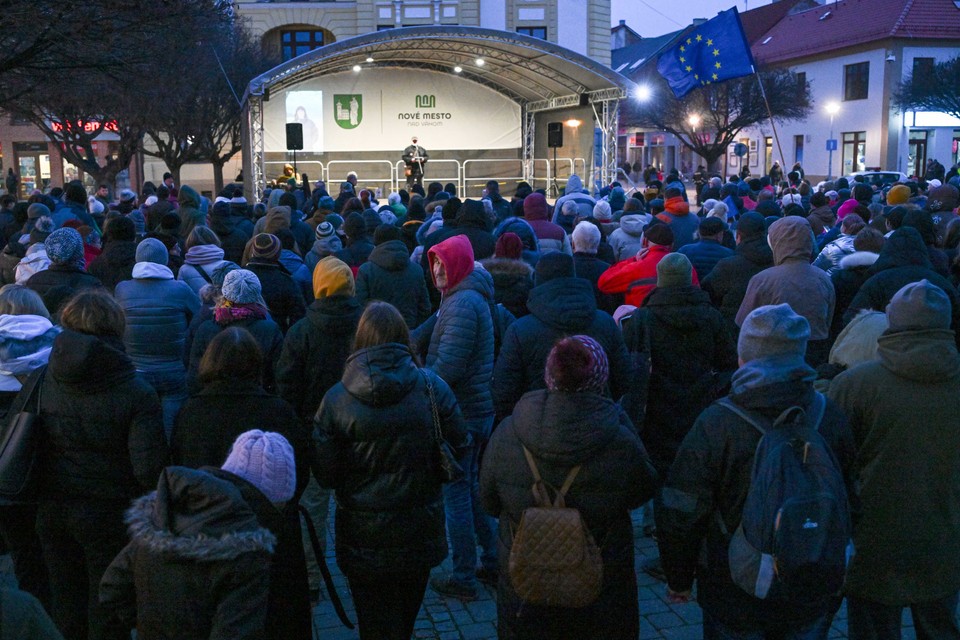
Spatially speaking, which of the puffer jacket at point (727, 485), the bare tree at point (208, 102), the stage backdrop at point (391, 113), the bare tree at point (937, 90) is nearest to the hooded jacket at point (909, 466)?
→ the puffer jacket at point (727, 485)

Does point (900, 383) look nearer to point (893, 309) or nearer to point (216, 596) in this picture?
point (893, 309)

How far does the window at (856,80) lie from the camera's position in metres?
45.5

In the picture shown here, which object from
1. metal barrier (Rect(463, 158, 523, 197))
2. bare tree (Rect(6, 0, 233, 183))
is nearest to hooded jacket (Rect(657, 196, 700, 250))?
bare tree (Rect(6, 0, 233, 183))

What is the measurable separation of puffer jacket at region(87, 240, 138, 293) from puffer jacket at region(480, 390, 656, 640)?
4.78 meters

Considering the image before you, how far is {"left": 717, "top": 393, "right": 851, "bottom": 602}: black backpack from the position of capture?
2861mm

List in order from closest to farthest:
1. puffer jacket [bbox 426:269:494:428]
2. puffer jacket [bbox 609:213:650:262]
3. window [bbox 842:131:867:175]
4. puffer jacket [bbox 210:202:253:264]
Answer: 1. puffer jacket [bbox 426:269:494:428]
2. puffer jacket [bbox 609:213:650:262]
3. puffer jacket [bbox 210:202:253:264]
4. window [bbox 842:131:867:175]

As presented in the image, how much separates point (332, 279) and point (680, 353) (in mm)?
1917

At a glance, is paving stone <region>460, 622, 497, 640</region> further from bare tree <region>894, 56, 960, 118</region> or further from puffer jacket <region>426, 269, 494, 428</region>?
bare tree <region>894, 56, 960, 118</region>

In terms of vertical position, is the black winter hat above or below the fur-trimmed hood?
above

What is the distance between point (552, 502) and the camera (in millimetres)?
3197

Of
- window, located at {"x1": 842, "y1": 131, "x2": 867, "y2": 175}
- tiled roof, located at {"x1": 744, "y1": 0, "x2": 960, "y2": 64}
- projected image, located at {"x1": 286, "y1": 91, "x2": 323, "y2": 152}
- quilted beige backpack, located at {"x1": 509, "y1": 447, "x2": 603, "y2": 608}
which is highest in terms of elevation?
tiled roof, located at {"x1": 744, "y1": 0, "x2": 960, "y2": 64}

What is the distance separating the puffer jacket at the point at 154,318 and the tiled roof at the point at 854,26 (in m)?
44.4

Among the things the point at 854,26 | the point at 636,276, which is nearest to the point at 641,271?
the point at 636,276

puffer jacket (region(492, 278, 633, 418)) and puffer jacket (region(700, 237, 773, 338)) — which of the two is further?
puffer jacket (region(700, 237, 773, 338))
